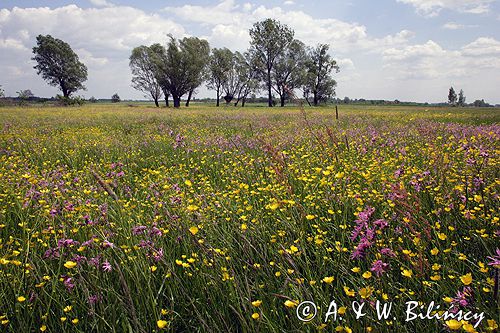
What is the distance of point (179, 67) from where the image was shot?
6203 centimetres

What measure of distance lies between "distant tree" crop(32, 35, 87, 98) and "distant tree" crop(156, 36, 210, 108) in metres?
23.9

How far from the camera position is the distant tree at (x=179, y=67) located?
6078cm

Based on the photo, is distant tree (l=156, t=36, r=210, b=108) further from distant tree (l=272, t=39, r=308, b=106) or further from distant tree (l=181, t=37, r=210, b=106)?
distant tree (l=272, t=39, r=308, b=106)

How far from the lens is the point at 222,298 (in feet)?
7.14

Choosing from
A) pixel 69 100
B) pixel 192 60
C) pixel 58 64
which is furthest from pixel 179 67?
pixel 58 64

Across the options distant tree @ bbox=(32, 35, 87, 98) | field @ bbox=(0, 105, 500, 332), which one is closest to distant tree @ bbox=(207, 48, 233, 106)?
distant tree @ bbox=(32, 35, 87, 98)

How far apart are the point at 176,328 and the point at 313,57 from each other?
282 ft

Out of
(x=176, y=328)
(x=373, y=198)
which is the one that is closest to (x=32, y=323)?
(x=176, y=328)

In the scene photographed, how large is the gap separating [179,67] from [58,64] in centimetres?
3148

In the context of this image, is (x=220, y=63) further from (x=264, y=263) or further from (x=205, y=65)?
(x=264, y=263)

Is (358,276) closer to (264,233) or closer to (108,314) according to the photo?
(264,233)

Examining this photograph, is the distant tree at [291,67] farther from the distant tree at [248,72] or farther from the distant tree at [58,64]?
the distant tree at [58,64]

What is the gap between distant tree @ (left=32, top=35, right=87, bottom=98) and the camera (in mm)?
71500

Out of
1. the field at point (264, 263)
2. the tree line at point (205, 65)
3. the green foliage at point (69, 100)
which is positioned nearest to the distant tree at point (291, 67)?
the tree line at point (205, 65)
